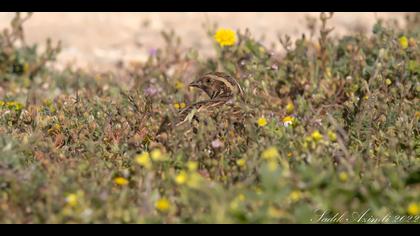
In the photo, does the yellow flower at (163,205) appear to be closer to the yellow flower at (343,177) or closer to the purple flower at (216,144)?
the yellow flower at (343,177)

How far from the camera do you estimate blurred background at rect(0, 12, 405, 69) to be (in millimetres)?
13109

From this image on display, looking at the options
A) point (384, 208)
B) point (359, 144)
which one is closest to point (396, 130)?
point (359, 144)

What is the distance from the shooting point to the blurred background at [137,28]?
13.1m

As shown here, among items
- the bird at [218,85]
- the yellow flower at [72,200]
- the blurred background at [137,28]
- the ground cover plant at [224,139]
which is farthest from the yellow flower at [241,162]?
the blurred background at [137,28]

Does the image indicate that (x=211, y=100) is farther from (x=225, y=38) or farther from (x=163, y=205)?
(x=163, y=205)

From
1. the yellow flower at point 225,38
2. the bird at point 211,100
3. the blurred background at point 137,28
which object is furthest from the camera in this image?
the blurred background at point 137,28

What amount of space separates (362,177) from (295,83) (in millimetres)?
3599

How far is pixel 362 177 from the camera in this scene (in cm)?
646

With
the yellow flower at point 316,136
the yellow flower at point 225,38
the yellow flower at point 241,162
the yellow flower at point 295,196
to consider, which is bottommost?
the yellow flower at point 295,196

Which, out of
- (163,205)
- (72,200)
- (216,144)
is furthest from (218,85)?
(72,200)

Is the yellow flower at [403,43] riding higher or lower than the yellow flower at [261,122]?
higher

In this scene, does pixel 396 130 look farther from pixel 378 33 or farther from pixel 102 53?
pixel 102 53

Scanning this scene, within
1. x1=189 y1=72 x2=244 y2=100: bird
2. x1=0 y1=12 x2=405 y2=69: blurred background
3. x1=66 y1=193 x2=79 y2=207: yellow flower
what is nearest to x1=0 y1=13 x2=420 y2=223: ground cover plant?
x1=66 y1=193 x2=79 y2=207: yellow flower
